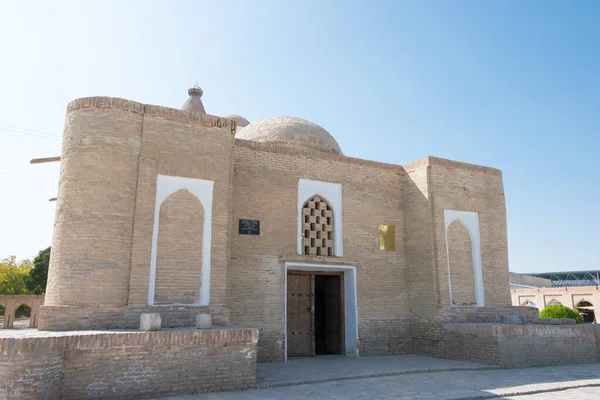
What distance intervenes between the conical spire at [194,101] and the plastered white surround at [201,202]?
7705mm

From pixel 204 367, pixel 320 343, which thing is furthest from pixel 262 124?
pixel 204 367

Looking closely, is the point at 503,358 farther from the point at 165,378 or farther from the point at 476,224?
the point at 165,378

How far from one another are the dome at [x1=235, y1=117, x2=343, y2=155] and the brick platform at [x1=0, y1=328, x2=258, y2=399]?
582 centimetres

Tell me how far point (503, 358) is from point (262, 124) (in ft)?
24.3

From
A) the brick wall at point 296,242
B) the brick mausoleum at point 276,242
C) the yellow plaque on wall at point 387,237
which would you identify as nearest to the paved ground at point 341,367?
the brick mausoleum at point 276,242

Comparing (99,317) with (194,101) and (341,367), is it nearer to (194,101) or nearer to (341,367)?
(341,367)

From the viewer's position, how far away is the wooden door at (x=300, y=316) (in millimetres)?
9773

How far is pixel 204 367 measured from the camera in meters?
6.26

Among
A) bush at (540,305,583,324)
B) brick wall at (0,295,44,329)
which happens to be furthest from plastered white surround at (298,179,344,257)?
brick wall at (0,295,44,329)

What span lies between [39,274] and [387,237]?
2595 cm

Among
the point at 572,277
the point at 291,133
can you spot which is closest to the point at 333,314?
the point at 291,133

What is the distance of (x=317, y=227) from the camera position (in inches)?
390

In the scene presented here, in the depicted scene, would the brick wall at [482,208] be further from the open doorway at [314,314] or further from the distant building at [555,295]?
the distant building at [555,295]

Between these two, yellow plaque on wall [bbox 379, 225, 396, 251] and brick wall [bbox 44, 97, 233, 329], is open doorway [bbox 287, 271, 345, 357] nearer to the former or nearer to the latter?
yellow plaque on wall [bbox 379, 225, 396, 251]
